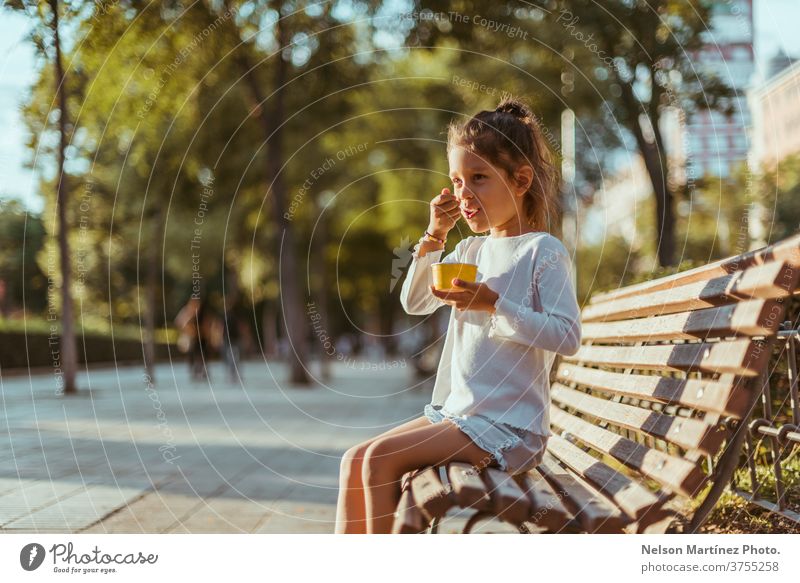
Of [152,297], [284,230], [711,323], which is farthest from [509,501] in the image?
[152,297]

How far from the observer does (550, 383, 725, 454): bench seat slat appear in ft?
7.57

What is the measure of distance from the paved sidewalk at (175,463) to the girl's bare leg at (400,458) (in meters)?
1.82

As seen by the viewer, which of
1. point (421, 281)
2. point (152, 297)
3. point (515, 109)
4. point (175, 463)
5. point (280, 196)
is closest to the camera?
point (515, 109)

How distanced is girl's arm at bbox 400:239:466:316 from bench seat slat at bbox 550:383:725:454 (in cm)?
71

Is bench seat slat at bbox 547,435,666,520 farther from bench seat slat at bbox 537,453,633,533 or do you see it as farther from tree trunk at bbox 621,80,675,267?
tree trunk at bbox 621,80,675,267

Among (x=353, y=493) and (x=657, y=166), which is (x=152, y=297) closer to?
(x=657, y=166)

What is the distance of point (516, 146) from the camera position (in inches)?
116

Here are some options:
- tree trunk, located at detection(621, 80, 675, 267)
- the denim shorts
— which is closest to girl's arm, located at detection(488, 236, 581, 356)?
the denim shorts

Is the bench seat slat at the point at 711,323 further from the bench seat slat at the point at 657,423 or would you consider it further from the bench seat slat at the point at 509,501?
the bench seat slat at the point at 509,501

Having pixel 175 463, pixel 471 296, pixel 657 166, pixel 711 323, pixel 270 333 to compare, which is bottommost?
pixel 175 463

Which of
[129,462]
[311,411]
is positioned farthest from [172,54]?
[129,462]

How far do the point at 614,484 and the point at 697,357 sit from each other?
44 cm

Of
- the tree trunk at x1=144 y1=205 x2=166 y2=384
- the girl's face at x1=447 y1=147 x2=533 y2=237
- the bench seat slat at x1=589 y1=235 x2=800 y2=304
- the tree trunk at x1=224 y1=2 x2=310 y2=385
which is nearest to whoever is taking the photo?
the bench seat slat at x1=589 y1=235 x2=800 y2=304
